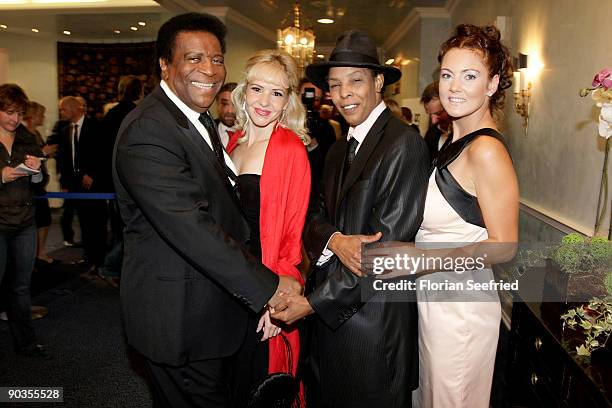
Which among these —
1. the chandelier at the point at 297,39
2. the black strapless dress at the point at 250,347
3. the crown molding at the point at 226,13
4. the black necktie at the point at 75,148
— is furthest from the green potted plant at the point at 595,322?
the crown molding at the point at 226,13

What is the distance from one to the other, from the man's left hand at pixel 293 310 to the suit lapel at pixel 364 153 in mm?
390

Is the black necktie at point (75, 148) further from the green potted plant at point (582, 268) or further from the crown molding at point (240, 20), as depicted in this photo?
the green potted plant at point (582, 268)

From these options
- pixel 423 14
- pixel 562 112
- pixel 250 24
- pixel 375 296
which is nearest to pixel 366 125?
pixel 375 296

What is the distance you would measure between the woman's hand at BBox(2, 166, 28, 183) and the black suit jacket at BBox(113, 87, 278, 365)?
6.67ft

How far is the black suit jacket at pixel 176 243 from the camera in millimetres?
1610

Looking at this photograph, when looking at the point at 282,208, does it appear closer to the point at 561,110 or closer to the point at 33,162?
the point at 33,162

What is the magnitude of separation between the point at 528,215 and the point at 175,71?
344 cm

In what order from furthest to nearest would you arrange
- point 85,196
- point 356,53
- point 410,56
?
point 410,56
point 85,196
point 356,53

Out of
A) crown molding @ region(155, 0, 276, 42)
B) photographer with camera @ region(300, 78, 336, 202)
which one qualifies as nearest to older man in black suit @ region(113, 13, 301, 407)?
photographer with camera @ region(300, 78, 336, 202)

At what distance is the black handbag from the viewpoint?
1916mm

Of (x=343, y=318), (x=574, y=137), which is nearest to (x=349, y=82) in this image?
(x=343, y=318)

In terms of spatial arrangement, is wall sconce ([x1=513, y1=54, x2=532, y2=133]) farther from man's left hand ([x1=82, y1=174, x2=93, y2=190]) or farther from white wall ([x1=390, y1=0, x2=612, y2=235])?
man's left hand ([x1=82, y1=174, x2=93, y2=190])

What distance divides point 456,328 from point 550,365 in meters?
0.47

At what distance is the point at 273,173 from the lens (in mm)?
2143
